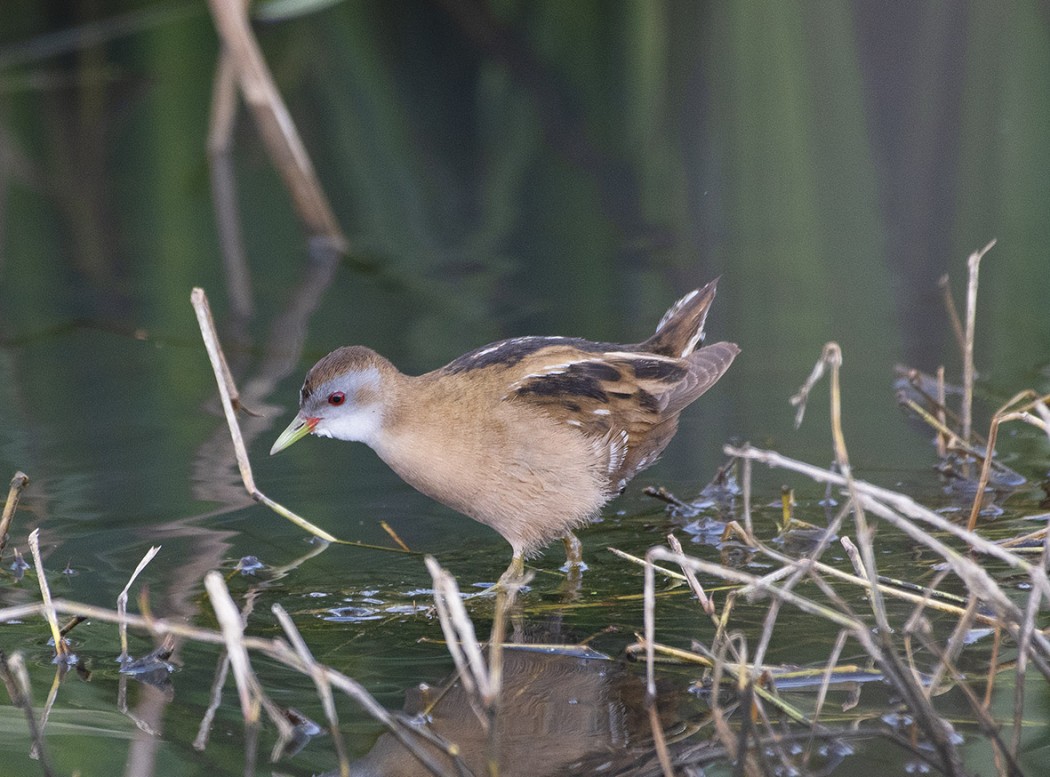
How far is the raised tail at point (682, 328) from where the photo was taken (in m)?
4.38

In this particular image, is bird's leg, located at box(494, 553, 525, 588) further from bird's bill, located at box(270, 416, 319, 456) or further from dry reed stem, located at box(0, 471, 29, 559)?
dry reed stem, located at box(0, 471, 29, 559)

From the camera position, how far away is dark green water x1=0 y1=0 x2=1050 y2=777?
3137 millimetres

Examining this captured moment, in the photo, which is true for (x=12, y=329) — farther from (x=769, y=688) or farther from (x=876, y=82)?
(x=876, y=82)

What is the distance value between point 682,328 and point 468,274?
9.53 feet

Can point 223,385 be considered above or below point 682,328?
above

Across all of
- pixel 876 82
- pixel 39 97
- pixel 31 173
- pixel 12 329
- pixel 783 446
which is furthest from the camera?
pixel 39 97

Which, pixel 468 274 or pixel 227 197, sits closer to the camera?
pixel 468 274

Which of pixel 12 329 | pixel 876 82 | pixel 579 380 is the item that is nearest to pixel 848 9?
pixel 876 82

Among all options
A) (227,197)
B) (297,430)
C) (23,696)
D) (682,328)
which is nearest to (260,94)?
(227,197)

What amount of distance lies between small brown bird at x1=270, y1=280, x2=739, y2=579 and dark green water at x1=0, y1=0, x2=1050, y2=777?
0.17 meters

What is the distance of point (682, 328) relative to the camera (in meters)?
4.40

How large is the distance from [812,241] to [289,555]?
15.1ft

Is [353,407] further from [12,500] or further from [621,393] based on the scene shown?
[12,500]

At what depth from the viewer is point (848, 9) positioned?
1030 centimetres
